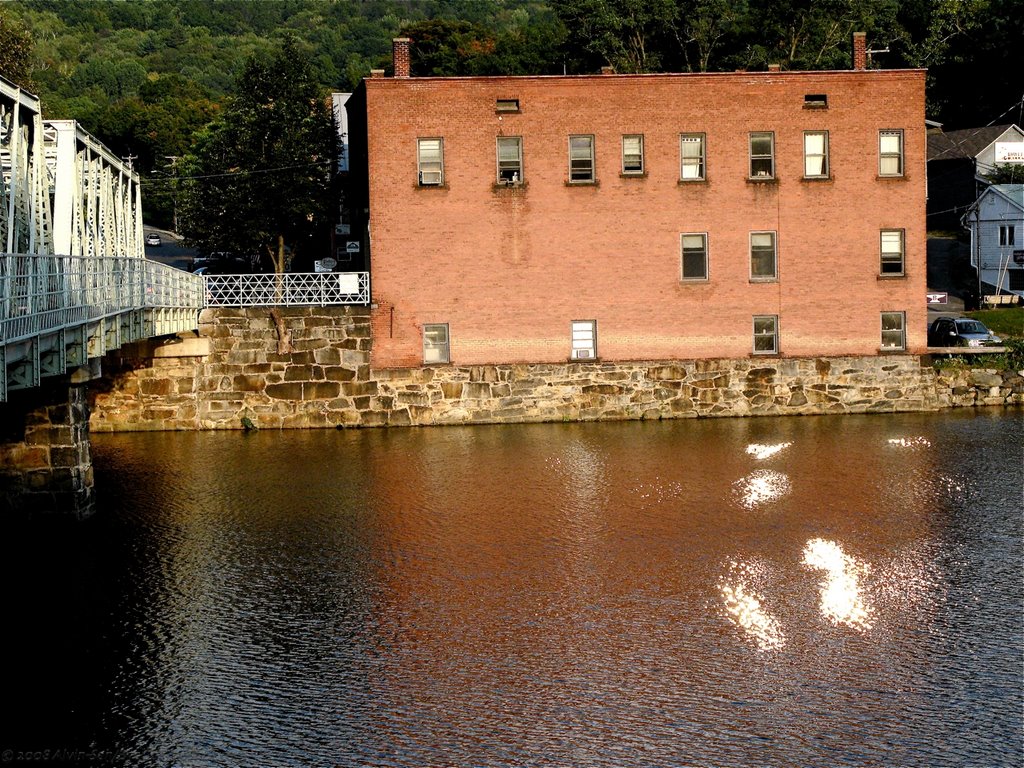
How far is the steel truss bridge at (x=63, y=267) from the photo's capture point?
2050cm

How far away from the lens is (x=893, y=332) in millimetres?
43250

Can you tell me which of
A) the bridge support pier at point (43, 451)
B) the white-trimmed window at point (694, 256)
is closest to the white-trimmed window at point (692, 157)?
the white-trimmed window at point (694, 256)

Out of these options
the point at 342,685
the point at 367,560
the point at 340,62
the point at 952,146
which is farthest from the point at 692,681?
the point at 340,62

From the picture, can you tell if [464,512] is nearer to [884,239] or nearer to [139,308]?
[139,308]

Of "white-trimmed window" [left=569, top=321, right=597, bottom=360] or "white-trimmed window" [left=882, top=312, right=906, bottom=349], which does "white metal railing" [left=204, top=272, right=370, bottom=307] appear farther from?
"white-trimmed window" [left=882, top=312, right=906, bottom=349]

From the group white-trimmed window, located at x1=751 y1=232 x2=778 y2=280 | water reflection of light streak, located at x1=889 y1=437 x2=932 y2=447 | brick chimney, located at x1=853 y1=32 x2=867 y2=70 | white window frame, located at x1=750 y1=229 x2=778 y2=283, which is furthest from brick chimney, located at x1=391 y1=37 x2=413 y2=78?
water reflection of light streak, located at x1=889 y1=437 x2=932 y2=447

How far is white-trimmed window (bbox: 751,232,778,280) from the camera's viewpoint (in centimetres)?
4275

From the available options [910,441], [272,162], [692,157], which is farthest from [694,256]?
[272,162]

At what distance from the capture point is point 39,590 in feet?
69.5

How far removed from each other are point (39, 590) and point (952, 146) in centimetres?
7835

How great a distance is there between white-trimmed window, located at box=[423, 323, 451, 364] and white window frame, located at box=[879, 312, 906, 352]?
14.6m

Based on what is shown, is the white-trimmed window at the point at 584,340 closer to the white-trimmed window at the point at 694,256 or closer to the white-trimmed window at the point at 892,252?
the white-trimmed window at the point at 694,256

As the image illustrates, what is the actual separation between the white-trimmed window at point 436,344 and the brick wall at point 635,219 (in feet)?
1.03

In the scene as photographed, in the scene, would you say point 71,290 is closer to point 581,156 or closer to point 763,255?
point 581,156
